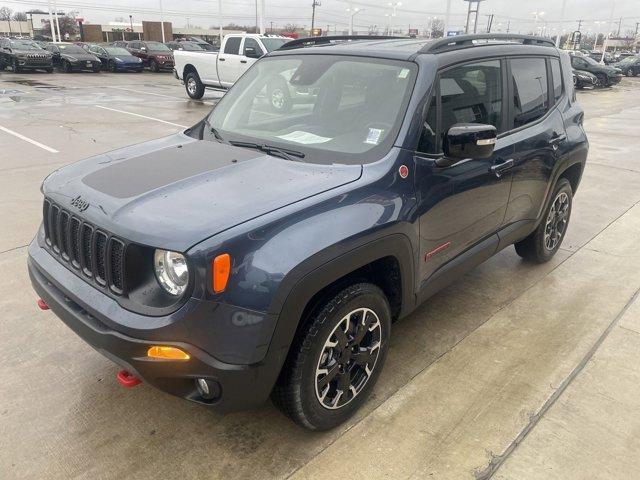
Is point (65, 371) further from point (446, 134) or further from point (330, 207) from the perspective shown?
point (446, 134)

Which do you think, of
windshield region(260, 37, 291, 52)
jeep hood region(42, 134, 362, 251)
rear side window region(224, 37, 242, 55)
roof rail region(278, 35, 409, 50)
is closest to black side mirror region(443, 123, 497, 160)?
jeep hood region(42, 134, 362, 251)

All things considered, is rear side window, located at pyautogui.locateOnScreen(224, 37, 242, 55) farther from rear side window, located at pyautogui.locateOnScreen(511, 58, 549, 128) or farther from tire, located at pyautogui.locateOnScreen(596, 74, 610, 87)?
A: tire, located at pyautogui.locateOnScreen(596, 74, 610, 87)

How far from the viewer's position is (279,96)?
3447mm

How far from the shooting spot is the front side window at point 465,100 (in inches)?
113

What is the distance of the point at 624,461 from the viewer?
2482 millimetres

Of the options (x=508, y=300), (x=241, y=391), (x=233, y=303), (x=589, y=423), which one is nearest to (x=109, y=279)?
(x=233, y=303)

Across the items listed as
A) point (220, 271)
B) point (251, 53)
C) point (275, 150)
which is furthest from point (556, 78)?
point (251, 53)

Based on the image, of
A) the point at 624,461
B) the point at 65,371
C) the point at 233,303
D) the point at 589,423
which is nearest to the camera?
the point at 233,303

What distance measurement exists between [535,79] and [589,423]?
2.52 m

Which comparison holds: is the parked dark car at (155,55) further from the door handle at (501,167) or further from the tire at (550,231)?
the door handle at (501,167)

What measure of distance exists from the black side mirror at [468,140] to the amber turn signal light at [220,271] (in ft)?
4.66

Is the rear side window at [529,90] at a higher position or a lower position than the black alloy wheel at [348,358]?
higher

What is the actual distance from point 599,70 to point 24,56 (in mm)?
27873

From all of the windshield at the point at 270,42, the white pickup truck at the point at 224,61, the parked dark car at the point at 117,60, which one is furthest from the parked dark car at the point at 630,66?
the windshield at the point at 270,42
